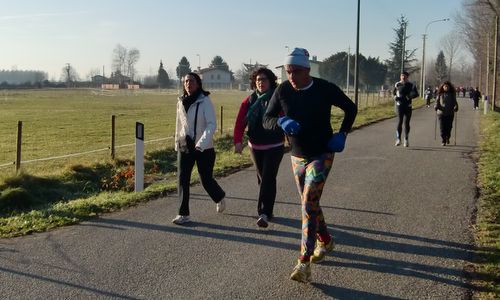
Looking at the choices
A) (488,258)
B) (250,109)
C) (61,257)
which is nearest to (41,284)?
(61,257)

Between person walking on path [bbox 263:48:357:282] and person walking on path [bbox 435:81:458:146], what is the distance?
11.5 m

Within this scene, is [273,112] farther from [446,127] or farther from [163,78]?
[163,78]

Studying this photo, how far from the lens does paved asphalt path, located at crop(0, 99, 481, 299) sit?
15.4ft

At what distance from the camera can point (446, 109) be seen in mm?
15641

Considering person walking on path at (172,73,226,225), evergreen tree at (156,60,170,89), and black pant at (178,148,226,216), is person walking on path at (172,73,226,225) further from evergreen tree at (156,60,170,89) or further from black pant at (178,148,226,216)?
evergreen tree at (156,60,170,89)

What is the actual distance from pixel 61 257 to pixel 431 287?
350cm

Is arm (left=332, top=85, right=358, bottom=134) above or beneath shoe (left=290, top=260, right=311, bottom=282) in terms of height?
above

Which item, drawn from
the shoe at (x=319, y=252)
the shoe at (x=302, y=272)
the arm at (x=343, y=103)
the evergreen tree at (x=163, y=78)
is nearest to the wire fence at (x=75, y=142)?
the shoe at (x=319, y=252)

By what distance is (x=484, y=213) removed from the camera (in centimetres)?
721

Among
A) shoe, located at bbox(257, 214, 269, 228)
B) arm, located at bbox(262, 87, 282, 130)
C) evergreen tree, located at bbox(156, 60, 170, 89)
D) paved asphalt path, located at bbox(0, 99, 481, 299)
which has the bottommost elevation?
paved asphalt path, located at bbox(0, 99, 481, 299)

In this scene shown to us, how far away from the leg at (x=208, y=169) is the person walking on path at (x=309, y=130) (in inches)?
81.4

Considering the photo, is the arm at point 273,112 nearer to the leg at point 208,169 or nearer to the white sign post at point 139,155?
the leg at point 208,169

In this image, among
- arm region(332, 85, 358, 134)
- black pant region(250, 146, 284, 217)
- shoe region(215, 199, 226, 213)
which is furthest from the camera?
shoe region(215, 199, 226, 213)

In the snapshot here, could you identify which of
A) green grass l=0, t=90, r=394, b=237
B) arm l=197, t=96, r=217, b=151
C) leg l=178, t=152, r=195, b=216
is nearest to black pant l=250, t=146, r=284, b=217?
arm l=197, t=96, r=217, b=151
